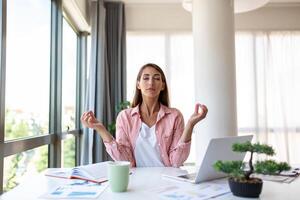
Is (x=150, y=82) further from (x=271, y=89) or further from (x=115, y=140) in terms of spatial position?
(x=271, y=89)

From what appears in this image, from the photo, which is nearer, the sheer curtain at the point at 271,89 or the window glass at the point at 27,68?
the window glass at the point at 27,68

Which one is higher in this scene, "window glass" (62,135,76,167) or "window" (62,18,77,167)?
"window" (62,18,77,167)

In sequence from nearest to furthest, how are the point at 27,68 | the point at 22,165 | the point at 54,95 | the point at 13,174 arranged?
the point at 13,174 → the point at 22,165 → the point at 27,68 → the point at 54,95

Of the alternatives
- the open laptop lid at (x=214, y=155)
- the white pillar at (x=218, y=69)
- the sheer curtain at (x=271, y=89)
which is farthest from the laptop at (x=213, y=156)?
the sheer curtain at (x=271, y=89)

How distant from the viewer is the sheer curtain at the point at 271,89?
152 inches

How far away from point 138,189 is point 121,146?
21.6 inches

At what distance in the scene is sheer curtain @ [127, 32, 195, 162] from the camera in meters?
3.86

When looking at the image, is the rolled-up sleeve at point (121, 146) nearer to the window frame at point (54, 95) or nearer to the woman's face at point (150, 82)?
the woman's face at point (150, 82)

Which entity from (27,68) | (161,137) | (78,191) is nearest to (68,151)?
(27,68)

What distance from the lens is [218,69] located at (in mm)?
2721

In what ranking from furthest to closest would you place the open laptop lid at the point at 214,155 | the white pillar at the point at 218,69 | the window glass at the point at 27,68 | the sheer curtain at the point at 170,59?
1. the sheer curtain at the point at 170,59
2. the white pillar at the point at 218,69
3. the window glass at the point at 27,68
4. the open laptop lid at the point at 214,155

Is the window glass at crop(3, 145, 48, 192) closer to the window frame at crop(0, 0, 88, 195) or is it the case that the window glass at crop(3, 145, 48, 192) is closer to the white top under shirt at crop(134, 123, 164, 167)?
the window frame at crop(0, 0, 88, 195)

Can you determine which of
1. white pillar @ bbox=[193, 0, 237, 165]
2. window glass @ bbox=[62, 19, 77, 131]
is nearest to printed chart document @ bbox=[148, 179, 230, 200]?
white pillar @ bbox=[193, 0, 237, 165]

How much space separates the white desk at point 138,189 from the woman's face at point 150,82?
0.54 metres
